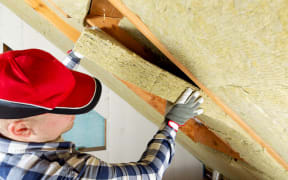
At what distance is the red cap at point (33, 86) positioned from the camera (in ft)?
2.10

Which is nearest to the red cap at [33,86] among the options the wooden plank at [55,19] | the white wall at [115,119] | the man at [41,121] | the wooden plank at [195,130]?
the man at [41,121]

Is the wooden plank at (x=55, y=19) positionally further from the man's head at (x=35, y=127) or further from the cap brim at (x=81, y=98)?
the man's head at (x=35, y=127)

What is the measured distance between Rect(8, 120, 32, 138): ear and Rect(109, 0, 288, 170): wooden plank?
1.73 ft

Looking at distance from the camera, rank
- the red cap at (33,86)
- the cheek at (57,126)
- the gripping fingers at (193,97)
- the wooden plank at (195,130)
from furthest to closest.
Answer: the wooden plank at (195,130)
the gripping fingers at (193,97)
the cheek at (57,126)
the red cap at (33,86)

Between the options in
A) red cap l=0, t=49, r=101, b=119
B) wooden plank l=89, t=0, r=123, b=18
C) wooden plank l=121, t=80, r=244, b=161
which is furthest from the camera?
wooden plank l=121, t=80, r=244, b=161

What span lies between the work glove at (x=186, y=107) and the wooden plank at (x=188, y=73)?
70 mm

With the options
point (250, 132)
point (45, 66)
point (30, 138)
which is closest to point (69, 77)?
point (45, 66)

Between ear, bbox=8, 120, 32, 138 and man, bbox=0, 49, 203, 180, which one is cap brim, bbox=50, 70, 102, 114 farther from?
ear, bbox=8, 120, 32, 138

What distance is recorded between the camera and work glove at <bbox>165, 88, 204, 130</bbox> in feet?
3.39

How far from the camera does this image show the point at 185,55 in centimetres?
78

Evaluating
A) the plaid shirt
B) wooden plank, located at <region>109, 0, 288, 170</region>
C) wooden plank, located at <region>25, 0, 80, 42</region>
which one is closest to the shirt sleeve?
the plaid shirt

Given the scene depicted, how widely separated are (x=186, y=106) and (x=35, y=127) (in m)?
0.72

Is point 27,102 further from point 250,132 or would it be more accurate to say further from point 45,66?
point 250,132

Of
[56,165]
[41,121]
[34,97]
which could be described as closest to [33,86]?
[34,97]
